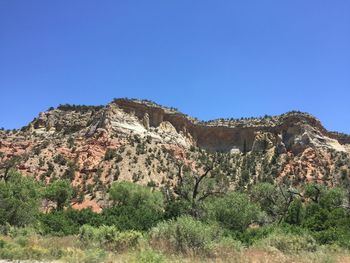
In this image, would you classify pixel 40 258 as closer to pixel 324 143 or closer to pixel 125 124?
pixel 125 124

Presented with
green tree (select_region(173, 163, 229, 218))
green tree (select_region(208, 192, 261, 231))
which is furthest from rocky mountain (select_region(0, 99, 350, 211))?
green tree (select_region(208, 192, 261, 231))

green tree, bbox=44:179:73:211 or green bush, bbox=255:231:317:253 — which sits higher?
green tree, bbox=44:179:73:211

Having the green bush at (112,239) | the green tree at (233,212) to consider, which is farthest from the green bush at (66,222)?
the green tree at (233,212)

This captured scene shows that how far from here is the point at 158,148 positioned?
7469 centimetres

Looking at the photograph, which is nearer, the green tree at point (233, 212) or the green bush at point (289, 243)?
the green bush at point (289, 243)

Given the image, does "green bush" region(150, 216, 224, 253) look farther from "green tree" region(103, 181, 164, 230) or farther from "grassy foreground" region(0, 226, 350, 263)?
"green tree" region(103, 181, 164, 230)

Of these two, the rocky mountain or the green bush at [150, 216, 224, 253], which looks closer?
the green bush at [150, 216, 224, 253]

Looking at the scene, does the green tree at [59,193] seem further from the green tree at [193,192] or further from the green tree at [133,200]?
the green tree at [193,192]

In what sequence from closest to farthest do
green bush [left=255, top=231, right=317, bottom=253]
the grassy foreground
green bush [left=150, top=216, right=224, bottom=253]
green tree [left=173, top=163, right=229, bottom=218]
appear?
the grassy foreground → green bush [left=150, top=216, right=224, bottom=253] → green bush [left=255, top=231, right=317, bottom=253] → green tree [left=173, top=163, right=229, bottom=218]

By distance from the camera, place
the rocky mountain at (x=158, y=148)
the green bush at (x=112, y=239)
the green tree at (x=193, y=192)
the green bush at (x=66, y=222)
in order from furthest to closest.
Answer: the rocky mountain at (x=158, y=148)
the green tree at (x=193, y=192)
the green bush at (x=66, y=222)
the green bush at (x=112, y=239)

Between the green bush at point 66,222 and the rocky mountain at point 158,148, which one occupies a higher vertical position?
the rocky mountain at point 158,148

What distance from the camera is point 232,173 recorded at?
7519 cm

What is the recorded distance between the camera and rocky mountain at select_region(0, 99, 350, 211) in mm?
65250

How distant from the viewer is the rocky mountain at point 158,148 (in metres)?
65.2
